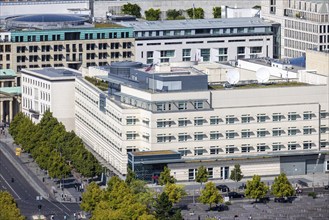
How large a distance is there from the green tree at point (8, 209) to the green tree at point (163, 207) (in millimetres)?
14386

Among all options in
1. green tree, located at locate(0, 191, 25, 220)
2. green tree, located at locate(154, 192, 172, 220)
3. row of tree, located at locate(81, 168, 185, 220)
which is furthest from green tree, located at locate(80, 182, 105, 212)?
green tree, located at locate(0, 191, 25, 220)

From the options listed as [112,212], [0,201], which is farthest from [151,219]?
[0,201]

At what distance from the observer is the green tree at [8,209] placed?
18175cm

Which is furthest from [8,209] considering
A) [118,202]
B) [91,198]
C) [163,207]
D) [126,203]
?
[163,207]

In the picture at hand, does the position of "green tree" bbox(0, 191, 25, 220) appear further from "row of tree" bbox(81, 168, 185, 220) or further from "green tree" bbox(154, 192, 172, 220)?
"green tree" bbox(154, 192, 172, 220)

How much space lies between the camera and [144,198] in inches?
7682

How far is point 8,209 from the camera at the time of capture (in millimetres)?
184500

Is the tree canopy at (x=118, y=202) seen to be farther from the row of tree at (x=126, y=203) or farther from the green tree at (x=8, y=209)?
the green tree at (x=8, y=209)

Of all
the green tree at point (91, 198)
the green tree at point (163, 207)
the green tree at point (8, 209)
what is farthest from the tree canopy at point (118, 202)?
the green tree at point (8, 209)

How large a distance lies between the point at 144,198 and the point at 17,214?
1660 cm

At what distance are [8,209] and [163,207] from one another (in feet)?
55.5

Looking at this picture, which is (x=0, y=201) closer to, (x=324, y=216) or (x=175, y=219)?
(x=175, y=219)

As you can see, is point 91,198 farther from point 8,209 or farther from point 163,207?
point 8,209

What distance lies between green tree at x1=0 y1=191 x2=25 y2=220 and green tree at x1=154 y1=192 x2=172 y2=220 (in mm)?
14386
